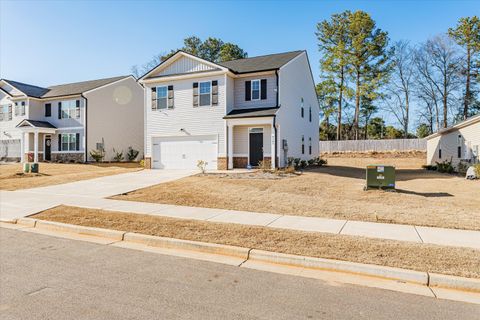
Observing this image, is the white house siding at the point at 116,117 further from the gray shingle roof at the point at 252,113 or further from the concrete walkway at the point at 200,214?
the concrete walkway at the point at 200,214

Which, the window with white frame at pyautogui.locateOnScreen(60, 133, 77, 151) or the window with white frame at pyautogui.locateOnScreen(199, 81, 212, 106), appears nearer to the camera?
the window with white frame at pyautogui.locateOnScreen(199, 81, 212, 106)

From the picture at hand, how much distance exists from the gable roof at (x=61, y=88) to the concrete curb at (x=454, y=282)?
100ft

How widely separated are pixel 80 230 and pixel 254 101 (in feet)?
48.2

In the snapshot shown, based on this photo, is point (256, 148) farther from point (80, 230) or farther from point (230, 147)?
point (80, 230)

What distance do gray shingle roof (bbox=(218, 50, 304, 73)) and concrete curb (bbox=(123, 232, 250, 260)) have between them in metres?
15.3

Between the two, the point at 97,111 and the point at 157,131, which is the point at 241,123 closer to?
the point at 157,131

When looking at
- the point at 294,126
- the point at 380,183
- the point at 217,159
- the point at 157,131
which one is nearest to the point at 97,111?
the point at 157,131

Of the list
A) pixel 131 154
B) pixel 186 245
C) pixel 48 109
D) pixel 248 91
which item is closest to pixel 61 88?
pixel 48 109

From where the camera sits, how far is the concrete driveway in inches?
395

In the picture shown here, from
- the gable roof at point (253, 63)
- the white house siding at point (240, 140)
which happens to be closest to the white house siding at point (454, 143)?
the gable roof at point (253, 63)

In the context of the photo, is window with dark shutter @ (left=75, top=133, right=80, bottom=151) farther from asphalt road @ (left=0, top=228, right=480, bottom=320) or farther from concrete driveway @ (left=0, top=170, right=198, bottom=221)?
asphalt road @ (left=0, top=228, right=480, bottom=320)

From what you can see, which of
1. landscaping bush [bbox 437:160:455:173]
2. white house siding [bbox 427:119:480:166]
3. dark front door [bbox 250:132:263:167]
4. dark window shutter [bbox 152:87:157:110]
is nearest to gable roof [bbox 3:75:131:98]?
dark window shutter [bbox 152:87:157:110]

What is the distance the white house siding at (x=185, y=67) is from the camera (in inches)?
821

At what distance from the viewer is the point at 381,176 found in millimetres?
12375
